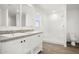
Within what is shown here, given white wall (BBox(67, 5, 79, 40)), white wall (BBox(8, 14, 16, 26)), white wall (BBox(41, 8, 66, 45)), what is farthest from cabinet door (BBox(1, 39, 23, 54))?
white wall (BBox(67, 5, 79, 40))

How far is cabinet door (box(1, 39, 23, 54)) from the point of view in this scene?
4.37 feet

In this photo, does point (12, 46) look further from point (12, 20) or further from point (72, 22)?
point (72, 22)

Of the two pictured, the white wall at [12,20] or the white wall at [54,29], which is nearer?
the white wall at [12,20]

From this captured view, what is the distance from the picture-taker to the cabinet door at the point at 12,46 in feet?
4.37

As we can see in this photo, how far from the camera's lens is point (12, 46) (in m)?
1.45

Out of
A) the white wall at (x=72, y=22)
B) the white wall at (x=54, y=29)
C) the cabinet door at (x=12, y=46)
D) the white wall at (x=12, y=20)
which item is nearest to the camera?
the cabinet door at (x=12, y=46)

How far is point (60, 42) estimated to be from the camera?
3686 mm

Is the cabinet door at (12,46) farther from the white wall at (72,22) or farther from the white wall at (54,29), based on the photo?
the white wall at (72,22)

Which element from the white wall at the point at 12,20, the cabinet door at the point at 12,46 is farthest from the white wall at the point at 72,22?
the cabinet door at the point at 12,46

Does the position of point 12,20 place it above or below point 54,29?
above

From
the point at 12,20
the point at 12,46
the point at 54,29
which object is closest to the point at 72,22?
the point at 54,29
